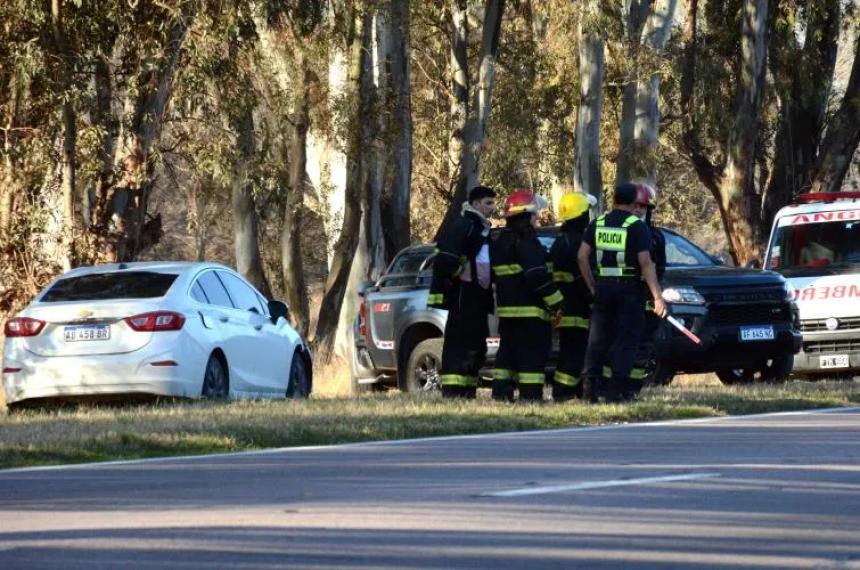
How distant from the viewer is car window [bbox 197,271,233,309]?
1822 centimetres

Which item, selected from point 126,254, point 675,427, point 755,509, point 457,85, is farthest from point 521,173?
point 755,509

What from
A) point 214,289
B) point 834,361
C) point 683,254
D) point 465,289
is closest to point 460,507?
point 465,289

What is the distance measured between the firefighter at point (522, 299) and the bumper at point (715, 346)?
2894 millimetres

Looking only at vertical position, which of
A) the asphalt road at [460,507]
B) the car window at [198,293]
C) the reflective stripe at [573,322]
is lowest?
the asphalt road at [460,507]

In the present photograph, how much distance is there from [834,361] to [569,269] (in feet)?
20.6

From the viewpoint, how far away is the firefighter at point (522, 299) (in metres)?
16.3

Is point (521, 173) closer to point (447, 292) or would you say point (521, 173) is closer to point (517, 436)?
point (447, 292)

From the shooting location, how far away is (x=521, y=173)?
4109 cm

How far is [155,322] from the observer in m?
17.2

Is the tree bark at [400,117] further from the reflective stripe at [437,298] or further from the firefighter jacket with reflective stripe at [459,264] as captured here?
the reflective stripe at [437,298]

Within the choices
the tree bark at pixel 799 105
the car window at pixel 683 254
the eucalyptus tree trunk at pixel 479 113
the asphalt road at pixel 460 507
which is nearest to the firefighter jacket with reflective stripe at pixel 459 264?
the asphalt road at pixel 460 507

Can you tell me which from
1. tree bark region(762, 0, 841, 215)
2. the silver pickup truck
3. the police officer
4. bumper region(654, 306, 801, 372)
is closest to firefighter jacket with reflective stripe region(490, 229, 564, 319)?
the police officer

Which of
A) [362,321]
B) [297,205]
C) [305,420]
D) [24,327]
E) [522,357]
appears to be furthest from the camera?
[297,205]

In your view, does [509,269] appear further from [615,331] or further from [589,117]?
[589,117]
